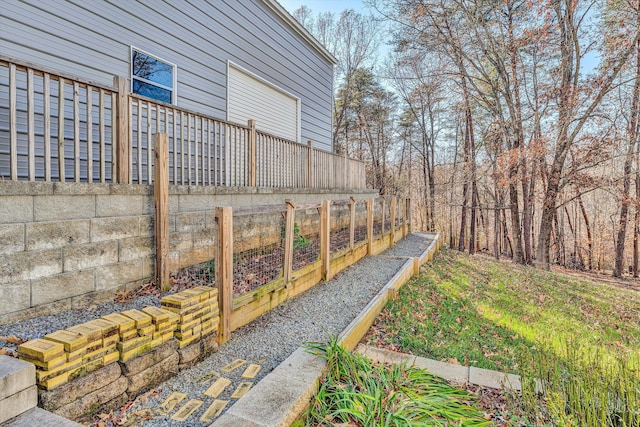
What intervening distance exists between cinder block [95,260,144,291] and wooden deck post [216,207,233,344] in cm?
97

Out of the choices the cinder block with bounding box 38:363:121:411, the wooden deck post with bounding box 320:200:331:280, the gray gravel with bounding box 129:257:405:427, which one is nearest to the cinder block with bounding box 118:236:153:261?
the gray gravel with bounding box 129:257:405:427

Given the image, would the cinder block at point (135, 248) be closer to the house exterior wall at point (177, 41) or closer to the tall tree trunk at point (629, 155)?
the house exterior wall at point (177, 41)

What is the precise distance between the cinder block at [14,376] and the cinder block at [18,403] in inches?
0.8

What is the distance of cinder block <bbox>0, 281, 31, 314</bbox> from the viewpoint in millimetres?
2510

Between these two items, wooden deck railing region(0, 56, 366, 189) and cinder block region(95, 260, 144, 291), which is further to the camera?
cinder block region(95, 260, 144, 291)

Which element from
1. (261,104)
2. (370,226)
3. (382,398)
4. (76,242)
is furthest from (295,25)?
(382,398)

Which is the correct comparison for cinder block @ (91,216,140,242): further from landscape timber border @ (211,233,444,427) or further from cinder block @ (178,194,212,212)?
landscape timber border @ (211,233,444,427)

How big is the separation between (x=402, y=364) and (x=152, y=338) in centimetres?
211

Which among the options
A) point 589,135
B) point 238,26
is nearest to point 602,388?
point 238,26

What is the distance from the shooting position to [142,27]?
521 cm

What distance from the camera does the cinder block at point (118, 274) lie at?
3.16 meters

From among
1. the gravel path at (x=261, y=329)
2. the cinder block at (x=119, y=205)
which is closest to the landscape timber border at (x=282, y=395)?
the gravel path at (x=261, y=329)

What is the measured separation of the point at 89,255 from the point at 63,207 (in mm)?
482

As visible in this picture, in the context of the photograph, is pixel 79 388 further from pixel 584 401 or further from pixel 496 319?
pixel 496 319
